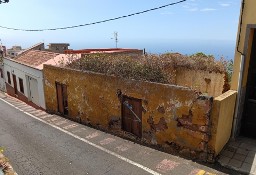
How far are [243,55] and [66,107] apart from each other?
10.1 meters


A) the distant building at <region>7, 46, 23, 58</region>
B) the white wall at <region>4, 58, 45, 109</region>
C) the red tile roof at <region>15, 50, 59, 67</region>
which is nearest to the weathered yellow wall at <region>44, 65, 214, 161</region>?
the white wall at <region>4, 58, 45, 109</region>

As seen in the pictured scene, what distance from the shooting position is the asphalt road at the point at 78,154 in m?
7.99

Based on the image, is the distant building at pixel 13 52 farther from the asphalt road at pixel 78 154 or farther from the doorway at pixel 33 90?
the asphalt road at pixel 78 154

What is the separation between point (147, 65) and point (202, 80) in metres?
3.29

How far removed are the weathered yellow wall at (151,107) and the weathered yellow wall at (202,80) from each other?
270 cm

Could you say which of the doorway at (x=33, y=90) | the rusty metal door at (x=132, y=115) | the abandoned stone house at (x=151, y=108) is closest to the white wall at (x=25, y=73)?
the doorway at (x=33, y=90)

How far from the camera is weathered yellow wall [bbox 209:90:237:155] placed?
7.63 meters

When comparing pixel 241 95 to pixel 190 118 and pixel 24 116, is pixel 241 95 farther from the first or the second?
pixel 24 116

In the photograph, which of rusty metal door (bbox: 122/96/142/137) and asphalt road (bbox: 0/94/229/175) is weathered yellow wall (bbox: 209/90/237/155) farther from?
rusty metal door (bbox: 122/96/142/137)

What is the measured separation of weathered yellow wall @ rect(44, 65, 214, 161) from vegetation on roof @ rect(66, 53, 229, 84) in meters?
0.63

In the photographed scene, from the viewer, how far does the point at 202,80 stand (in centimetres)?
1203

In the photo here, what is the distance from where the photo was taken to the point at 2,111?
18.0 metres

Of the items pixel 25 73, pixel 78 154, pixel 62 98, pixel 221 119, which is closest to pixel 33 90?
pixel 25 73

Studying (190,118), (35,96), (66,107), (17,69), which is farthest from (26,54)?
(190,118)
